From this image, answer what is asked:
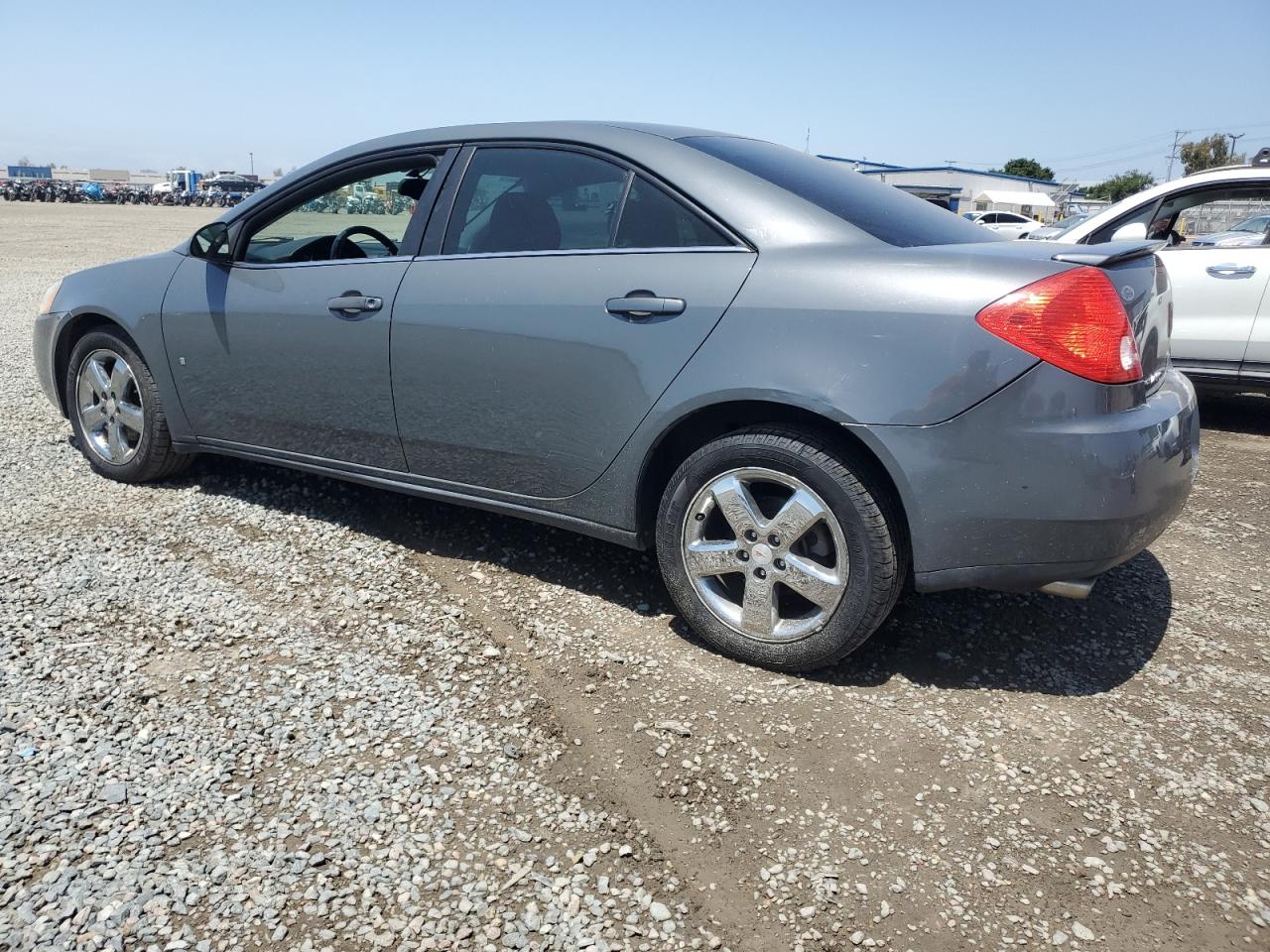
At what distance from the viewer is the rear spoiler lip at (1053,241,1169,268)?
2.58 metres

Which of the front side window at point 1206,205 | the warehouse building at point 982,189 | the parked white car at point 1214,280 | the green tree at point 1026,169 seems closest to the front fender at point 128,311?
the parked white car at point 1214,280

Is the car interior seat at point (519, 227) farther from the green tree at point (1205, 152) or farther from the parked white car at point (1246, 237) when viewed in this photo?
the green tree at point (1205, 152)

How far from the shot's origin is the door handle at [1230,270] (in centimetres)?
586

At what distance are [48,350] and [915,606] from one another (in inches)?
170

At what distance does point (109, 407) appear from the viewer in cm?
452

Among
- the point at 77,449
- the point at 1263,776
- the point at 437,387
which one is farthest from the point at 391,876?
the point at 77,449

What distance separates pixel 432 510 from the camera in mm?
4324

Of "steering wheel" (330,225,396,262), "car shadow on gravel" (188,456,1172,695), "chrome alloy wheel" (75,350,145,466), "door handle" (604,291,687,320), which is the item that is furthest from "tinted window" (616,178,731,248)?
"chrome alloy wheel" (75,350,145,466)

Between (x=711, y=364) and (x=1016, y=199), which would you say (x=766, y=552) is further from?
(x=1016, y=199)

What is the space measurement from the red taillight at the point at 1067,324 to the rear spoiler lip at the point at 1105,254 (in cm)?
7

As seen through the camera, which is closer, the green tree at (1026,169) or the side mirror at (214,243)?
the side mirror at (214,243)

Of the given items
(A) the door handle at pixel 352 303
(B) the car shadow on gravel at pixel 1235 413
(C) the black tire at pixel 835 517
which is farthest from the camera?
(B) the car shadow on gravel at pixel 1235 413

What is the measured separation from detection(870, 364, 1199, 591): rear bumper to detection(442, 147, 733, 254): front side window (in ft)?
3.18

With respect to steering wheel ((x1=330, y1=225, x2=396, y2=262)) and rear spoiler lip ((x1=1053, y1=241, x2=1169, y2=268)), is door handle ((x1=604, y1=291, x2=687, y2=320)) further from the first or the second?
steering wheel ((x1=330, y1=225, x2=396, y2=262))
